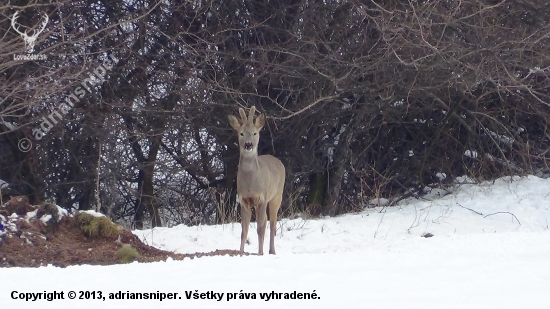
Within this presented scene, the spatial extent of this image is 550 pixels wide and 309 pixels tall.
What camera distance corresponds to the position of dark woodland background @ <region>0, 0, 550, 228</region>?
563 inches

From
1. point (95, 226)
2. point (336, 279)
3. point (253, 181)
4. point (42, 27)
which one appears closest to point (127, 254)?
point (95, 226)

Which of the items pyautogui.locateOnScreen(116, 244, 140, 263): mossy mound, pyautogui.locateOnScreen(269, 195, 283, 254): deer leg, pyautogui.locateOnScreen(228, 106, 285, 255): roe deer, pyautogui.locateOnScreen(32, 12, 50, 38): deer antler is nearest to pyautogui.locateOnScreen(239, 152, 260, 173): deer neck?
pyautogui.locateOnScreen(228, 106, 285, 255): roe deer

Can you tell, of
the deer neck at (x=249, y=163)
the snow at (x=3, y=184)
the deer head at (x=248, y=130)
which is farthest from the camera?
the snow at (x=3, y=184)

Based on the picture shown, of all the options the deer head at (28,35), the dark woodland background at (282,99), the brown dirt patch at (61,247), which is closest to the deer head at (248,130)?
the brown dirt patch at (61,247)

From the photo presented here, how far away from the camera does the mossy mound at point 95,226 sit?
9.55 metres

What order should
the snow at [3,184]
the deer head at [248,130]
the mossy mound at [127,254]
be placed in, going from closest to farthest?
the mossy mound at [127,254]
the deer head at [248,130]
the snow at [3,184]

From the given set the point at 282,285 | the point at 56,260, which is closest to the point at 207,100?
the point at 56,260

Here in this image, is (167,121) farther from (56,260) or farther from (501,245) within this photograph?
(501,245)

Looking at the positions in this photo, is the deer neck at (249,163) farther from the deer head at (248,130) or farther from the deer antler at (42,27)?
the deer antler at (42,27)

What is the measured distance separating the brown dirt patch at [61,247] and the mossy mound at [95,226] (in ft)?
0.15

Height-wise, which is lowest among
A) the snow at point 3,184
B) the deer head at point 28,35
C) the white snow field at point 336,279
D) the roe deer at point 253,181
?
the white snow field at point 336,279

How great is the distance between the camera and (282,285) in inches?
230

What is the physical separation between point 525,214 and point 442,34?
Result: 3522 millimetres

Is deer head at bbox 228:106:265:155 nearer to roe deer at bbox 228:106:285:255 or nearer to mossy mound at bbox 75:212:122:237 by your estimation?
roe deer at bbox 228:106:285:255
